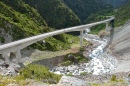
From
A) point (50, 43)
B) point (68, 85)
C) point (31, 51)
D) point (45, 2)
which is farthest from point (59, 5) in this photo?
point (68, 85)

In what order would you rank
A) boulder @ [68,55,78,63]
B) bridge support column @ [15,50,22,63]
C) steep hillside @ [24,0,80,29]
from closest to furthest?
bridge support column @ [15,50,22,63]
boulder @ [68,55,78,63]
steep hillside @ [24,0,80,29]

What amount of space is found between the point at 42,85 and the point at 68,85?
2.92 metres

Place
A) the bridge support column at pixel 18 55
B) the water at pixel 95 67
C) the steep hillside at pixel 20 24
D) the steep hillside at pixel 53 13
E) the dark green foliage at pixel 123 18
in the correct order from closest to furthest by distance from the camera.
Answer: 1. the water at pixel 95 67
2. the bridge support column at pixel 18 55
3. the steep hillside at pixel 20 24
4. the steep hillside at pixel 53 13
5. the dark green foliage at pixel 123 18

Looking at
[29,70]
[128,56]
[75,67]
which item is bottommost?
[29,70]

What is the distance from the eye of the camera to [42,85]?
26.1m

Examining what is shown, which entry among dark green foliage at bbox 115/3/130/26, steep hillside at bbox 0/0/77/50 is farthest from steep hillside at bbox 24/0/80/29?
dark green foliage at bbox 115/3/130/26

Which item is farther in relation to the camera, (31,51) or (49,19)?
(49,19)

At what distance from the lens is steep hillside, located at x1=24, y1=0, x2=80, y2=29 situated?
428 feet

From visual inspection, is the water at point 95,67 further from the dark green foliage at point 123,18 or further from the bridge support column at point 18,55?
the dark green foliage at point 123,18

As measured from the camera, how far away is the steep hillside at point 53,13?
13038 centimetres

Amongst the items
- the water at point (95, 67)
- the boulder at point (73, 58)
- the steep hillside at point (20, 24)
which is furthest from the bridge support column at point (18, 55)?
the boulder at point (73, 58)

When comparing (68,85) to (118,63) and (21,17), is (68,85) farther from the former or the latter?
(21,17)

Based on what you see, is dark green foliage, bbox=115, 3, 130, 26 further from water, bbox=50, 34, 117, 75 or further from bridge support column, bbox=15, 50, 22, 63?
bridge support column, bbox=15, 50, 22, 63

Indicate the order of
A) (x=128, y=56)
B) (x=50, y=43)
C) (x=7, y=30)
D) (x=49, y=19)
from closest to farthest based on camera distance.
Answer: (x=128, y=56), (x=7, y=30), (x=50, y=43), (x=49, y=19)
